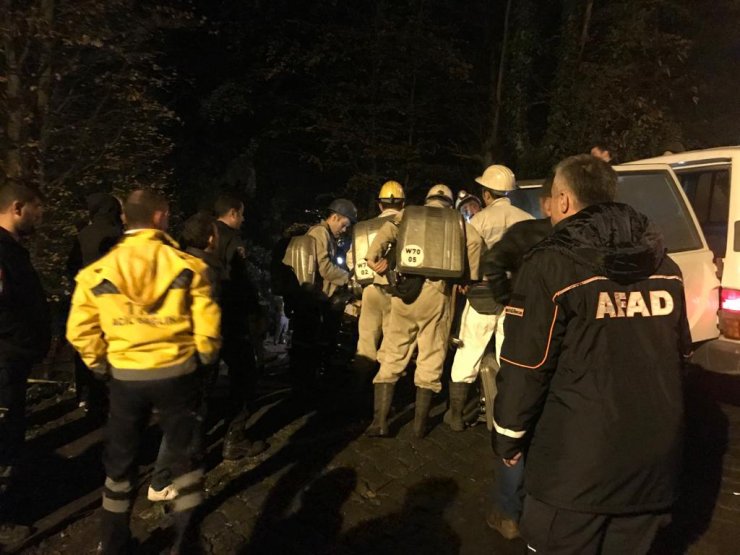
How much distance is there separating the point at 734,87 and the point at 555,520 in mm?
16539

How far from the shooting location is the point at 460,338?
15.7 ft

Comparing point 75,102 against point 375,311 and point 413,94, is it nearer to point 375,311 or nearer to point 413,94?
point 375,311

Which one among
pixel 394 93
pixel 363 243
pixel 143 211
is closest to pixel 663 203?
pixel 363 243

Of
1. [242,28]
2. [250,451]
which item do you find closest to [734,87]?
[242,28]

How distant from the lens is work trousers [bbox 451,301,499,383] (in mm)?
4602

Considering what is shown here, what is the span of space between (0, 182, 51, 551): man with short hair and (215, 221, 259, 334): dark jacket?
1.18m

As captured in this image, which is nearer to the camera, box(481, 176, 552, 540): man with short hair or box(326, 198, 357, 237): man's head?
box(481, 176, 552, 540): man with short hair

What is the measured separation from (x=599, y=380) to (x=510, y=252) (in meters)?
1.49

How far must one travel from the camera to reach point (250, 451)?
4340mm

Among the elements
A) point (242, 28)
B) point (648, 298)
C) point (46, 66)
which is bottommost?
point (648, 298)

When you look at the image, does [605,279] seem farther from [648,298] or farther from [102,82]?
[102,82]

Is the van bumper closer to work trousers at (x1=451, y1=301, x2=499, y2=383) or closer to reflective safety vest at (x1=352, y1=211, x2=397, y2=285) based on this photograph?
work trousers at (x1=451, y1=301, x2=499, y2=383)


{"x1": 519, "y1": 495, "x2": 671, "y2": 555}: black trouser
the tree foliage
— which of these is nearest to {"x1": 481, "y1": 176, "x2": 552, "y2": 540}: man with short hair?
{"x1": 519, "y1": 495, "x2": 671, "y2": 555}: black trouser

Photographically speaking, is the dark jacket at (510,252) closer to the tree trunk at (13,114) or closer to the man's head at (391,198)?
the man's head at (391,198)
